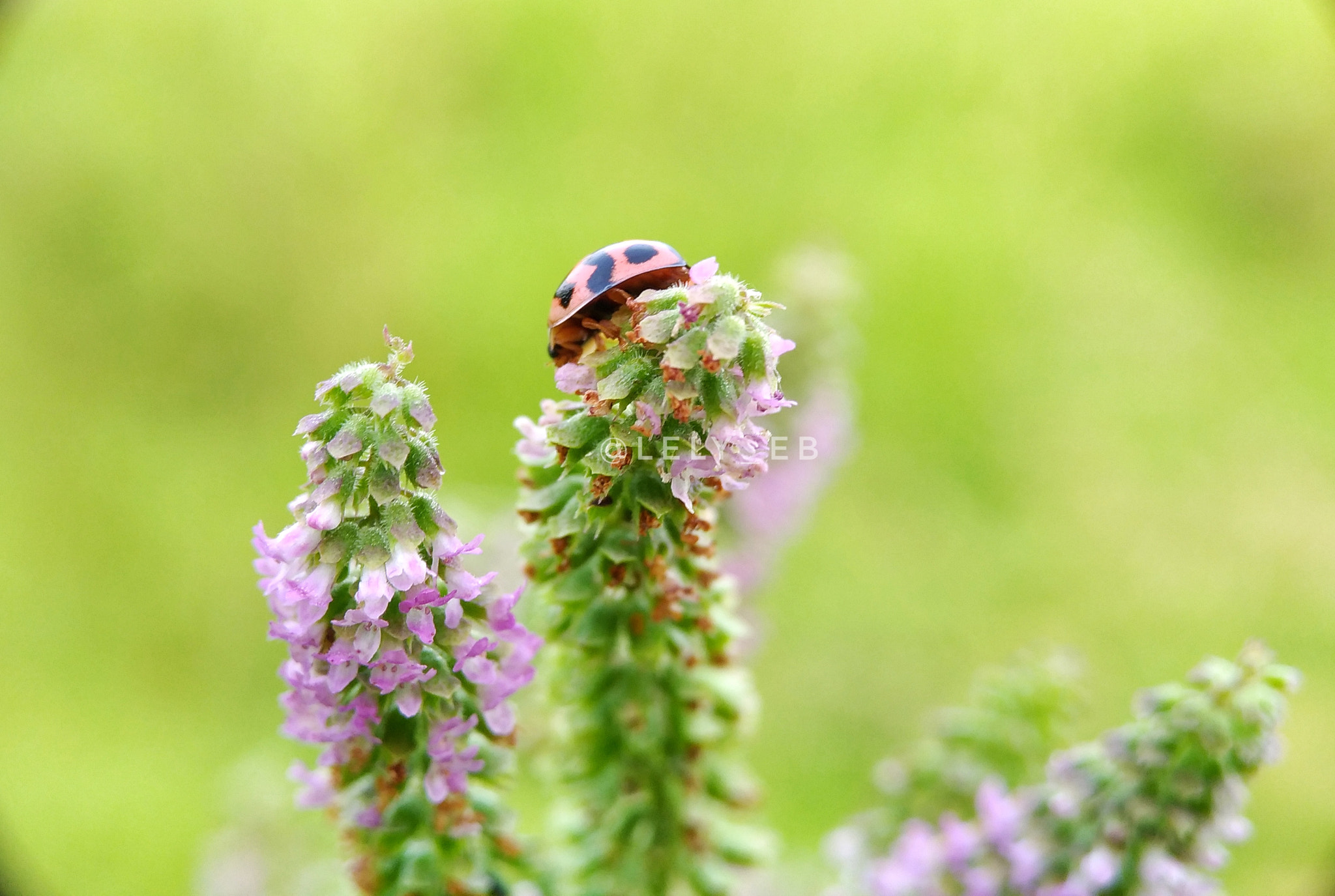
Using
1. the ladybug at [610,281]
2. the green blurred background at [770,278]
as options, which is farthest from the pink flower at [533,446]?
the green blurred background at [770,278]

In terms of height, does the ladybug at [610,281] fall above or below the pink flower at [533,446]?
above

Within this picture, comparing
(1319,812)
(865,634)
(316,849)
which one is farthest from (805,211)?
(316,849)

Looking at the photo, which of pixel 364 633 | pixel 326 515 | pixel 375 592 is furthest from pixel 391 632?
pixel 326 515

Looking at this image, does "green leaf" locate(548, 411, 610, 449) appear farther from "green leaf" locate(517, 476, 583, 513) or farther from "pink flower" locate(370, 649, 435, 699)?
"pink flower" locate(370, 649, 435, 699)

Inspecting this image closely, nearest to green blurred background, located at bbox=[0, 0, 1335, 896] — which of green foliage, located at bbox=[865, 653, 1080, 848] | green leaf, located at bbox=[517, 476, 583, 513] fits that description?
green foliage, located at bbox=[865, 653, 1080, 848]

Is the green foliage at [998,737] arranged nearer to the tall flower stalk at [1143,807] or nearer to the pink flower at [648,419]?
the tall flower stalk at [1143,807]

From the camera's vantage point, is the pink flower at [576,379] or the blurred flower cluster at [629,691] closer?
the blurred flower cluster at [629,691]
